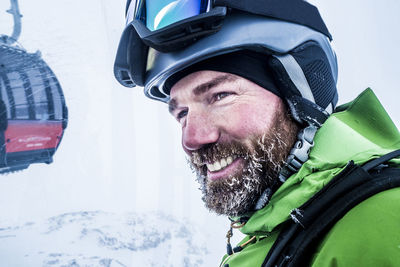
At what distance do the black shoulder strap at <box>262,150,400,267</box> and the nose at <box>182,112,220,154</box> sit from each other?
1.23ft

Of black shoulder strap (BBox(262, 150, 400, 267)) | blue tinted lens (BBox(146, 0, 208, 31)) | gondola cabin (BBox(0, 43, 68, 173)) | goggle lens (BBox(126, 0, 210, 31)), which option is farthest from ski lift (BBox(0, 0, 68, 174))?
black shoulder strap (BBox(262, 150, 400, 267))

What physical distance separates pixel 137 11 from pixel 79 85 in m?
2.00

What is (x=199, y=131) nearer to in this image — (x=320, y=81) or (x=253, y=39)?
(x=253, y=39)

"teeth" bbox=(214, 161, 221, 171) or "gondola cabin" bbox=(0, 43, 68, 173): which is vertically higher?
"teeth" bbox=(214, 161, 221, 171)

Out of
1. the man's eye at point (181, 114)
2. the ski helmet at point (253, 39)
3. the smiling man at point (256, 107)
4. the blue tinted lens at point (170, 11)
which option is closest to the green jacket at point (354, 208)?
the smiling man at point (256, 107)

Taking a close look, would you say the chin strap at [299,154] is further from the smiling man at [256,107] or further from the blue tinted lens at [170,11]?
the blue tinted lens at [170,11]

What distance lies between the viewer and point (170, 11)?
3.43 ft

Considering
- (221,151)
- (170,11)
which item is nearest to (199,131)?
(221,151)

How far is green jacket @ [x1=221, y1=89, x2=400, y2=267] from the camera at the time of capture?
1.82 ft

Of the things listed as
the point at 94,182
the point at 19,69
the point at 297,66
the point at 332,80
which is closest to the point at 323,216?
the point at 297,66

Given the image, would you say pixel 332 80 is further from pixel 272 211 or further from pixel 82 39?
pixel 82 39

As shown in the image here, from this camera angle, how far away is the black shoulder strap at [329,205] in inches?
24.7

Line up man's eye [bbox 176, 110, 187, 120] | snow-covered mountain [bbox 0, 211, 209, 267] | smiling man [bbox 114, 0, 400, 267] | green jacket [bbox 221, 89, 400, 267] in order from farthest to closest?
1. snow-covered mountain [bbox 0, 211, 209, 267]
2. man's eye [bbox 176, 110, 187, 120]
3. smiling man [bbox 114, 0, 400, 267]
4. green jacket [bbox 221, 89, 400, 267]

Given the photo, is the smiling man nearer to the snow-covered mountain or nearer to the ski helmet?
the ski helmet
